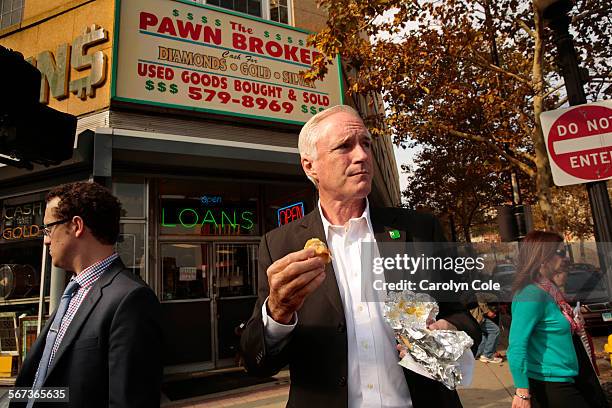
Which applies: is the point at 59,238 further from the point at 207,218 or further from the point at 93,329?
the point at 207,218

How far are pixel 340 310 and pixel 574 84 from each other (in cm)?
380

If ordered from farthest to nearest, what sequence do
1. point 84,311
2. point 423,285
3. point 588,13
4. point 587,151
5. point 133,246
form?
point 133,246, point 588,13, point 587,151, point 84,311, point 423,285

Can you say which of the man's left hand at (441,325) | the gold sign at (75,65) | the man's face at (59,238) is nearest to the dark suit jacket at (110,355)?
the man's face at (59,238)

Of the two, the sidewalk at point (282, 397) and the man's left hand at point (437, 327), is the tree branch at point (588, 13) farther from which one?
the man's left hand at point (437, 327)

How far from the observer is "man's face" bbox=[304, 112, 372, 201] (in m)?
1.65

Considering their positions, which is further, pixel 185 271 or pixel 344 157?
pixel 185 271

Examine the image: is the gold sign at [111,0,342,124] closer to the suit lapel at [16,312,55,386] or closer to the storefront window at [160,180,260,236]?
the storefront window at [160,180,260,236]

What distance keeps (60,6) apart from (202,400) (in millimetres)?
7964

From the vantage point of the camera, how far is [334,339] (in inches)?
60.6

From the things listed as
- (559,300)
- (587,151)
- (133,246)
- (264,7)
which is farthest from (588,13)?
(133,246)

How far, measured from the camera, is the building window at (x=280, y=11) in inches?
358

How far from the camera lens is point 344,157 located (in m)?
1.67

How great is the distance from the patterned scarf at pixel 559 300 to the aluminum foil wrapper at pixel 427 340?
7.13 feet

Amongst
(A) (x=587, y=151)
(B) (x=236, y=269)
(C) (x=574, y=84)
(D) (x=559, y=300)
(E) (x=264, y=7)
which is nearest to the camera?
(D) (x=559, y=300)
